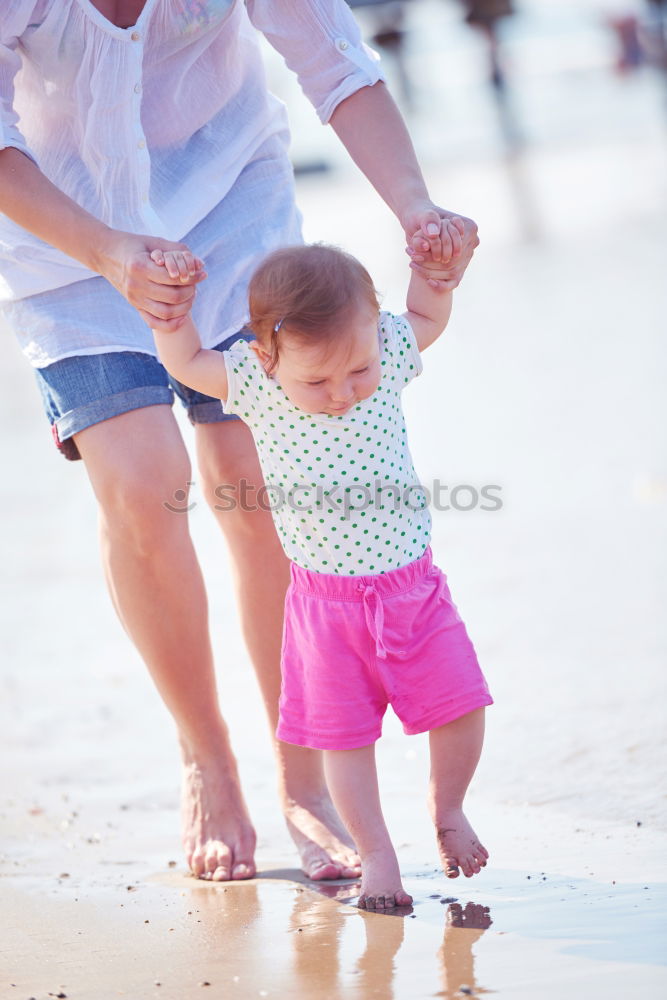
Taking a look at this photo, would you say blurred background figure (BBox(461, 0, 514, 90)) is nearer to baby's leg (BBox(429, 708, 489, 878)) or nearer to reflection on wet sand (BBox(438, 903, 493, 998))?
baby's leg (BBox(429, 708, 489, 878))

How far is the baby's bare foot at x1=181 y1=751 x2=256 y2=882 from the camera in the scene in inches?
92.5

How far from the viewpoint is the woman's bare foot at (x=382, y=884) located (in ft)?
6.73

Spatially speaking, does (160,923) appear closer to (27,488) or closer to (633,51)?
(27,488)

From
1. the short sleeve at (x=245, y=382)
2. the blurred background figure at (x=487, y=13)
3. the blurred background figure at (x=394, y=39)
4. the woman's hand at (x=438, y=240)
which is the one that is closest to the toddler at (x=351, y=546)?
the short sleeve at (x=245, y=382)

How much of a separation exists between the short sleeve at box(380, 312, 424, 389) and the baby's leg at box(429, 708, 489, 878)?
53cm

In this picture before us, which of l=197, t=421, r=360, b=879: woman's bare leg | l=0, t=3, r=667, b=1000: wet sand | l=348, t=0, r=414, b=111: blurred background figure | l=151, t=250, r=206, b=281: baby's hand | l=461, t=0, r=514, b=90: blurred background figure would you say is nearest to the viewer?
l=0, t=3, r=667, b=1000: wet sand

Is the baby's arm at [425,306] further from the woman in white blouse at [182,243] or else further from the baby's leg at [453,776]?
the baby's leg at [453,776]

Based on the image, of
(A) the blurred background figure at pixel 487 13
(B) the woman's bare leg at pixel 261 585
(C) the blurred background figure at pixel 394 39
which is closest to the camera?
(B) the woman's bare leg at pixel 261 585

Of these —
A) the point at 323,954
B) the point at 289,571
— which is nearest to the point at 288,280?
the point at 289,571

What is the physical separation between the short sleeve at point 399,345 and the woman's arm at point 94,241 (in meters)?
0.31

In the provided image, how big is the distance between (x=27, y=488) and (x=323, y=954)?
16.0 feet

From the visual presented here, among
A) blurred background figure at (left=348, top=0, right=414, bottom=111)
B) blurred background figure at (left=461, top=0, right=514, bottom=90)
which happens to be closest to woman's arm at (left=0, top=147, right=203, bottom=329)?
blurred background figure at (left=461, top=0, right=514, bottom=90)

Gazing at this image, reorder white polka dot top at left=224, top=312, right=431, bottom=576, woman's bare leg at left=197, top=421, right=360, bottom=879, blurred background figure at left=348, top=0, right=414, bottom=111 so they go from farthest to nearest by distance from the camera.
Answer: blurred background figure at left=348, top=0, right=414, bottom=111, woman's bare leg at left=197, top=421, right=360, bottom=879, white polka dot top at left=224, top=312, right=431, bottom=576

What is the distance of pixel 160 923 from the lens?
208cm
